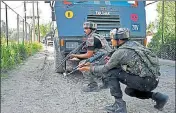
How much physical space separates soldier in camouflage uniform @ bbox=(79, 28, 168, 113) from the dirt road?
356 mm

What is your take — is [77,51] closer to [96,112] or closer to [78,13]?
[78,13]

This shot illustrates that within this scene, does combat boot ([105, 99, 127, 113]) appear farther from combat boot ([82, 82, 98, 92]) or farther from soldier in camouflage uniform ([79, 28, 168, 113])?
combat boot ([82, 82, 98, 92])

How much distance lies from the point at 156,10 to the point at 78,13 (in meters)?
18.8

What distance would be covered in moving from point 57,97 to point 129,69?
68.5 inches

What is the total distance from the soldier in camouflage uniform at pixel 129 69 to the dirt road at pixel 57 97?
36 centimetres

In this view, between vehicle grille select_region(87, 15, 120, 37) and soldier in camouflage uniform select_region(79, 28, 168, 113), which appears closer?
soldier in camouflage uniform select_region(79, 28, 168, 113)

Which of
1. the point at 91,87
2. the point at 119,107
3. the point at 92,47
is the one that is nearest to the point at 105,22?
the point at 92,47

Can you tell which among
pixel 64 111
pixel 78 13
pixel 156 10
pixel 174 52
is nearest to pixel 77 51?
pixel 78 13

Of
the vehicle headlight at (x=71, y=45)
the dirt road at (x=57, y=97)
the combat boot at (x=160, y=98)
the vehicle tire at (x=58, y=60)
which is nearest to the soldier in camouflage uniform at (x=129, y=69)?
the combat boot at (x=160, y=98)

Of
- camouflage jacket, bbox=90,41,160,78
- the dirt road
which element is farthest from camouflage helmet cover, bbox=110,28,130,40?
the dirt road

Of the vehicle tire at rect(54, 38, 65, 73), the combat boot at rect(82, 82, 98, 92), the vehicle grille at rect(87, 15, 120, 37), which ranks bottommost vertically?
the combat boot at rect(82, 82, 98, 92)

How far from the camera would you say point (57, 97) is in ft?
18.1

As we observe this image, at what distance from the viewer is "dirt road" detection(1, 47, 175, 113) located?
186 inches

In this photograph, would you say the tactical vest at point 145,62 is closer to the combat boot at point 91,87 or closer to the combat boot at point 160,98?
the combat boot at point 160,98
